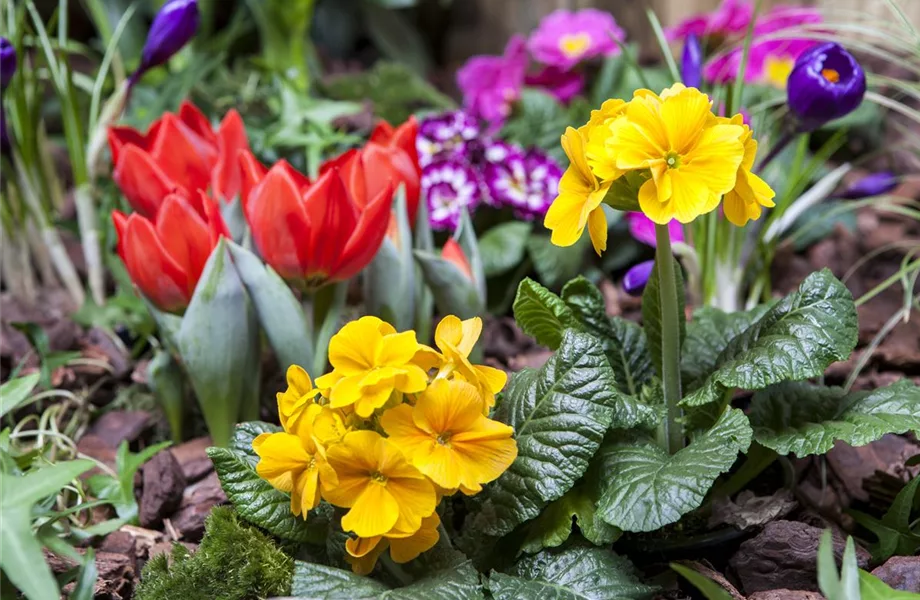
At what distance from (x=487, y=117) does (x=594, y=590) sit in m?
1.48

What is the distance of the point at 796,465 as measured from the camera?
1.17 metres

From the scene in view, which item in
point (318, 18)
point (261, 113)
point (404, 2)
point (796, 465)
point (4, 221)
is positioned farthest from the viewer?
point (318, 18)

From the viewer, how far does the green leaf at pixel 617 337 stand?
1125mm

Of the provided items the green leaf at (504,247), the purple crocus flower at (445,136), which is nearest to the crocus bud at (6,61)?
the purple crocus flower at (445,136)

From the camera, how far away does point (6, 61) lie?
1.37 metres

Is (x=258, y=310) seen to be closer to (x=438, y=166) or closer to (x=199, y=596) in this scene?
(x=199, y=596)

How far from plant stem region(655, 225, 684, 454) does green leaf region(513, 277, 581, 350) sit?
12 centimetres

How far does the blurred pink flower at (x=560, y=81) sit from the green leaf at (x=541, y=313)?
1.22 m

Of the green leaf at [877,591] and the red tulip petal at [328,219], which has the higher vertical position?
the red tulip petal at [328,219]

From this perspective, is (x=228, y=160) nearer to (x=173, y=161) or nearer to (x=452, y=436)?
(x=173, y=161)

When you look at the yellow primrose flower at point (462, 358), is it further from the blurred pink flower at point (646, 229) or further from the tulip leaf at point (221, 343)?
the blurred pink flower at point (646, 229)

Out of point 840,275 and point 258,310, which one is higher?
point 258,310

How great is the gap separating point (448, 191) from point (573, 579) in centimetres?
92

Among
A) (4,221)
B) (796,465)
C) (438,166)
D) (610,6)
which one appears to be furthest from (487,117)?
(796,465)
